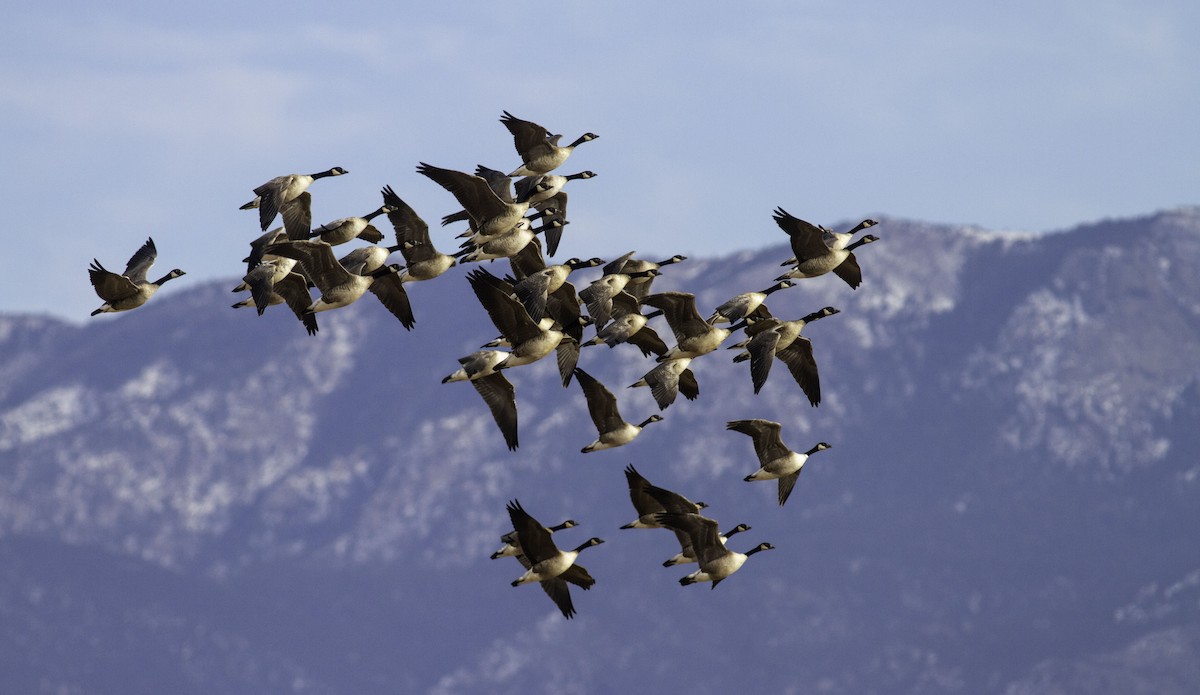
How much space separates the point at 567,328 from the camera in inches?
2105

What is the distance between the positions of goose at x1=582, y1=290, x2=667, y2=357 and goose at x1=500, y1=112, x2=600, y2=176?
4.19 m

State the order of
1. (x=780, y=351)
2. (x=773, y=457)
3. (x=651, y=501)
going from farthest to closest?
(x=773, y=457) → (x=780, y=351) → (x=651, y=501)

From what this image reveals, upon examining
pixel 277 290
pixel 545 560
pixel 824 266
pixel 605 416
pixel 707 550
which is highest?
Result: pixel 277 290

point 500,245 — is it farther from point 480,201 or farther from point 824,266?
point 824,266

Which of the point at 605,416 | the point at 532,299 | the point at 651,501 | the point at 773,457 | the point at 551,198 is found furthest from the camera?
the point at 551,198

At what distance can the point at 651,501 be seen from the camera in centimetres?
5434

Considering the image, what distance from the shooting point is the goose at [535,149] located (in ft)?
184

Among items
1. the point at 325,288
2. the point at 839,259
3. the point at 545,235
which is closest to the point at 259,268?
the point at 325,288

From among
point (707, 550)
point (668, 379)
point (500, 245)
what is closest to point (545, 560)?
point (707, 550)

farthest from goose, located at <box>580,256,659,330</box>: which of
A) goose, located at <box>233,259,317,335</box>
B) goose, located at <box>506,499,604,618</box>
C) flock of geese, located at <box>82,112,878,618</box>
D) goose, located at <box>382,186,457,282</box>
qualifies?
goose, located at <box>233,259,317,335</box>

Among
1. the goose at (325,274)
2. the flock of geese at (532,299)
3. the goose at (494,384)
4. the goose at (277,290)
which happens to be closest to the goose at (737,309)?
the flock of geese at (532,299)

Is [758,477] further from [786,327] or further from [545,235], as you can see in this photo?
[545,235]

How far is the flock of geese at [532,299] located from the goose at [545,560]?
4 cm

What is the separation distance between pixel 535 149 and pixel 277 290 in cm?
786
